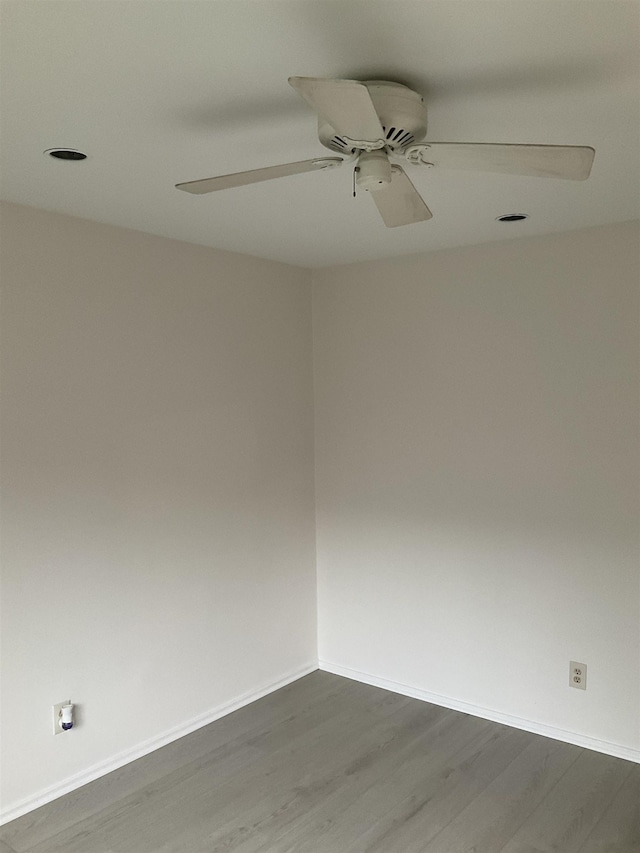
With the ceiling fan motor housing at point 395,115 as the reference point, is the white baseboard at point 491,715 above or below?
below

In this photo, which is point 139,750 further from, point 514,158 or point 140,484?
point 514,158

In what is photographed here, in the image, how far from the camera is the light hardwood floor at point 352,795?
2.44 m

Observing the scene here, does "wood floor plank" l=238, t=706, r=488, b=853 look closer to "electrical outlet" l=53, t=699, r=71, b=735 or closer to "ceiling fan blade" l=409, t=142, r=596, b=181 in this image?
"electrical outlet" l=53, t=699, r=71, b=735

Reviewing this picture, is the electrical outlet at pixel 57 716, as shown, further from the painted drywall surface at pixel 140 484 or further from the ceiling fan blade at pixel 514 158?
the ceiling fan blade at pixel 514 158

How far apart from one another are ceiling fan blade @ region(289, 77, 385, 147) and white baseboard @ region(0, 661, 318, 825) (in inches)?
103

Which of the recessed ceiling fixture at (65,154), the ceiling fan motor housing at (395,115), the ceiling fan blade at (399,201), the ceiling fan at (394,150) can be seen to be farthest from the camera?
the recessed ceiling fixture at (65,154)

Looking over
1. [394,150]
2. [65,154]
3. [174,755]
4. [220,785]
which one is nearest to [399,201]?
[394,150]

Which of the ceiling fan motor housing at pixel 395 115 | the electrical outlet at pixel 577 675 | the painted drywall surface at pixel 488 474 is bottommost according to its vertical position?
the electrical outlet at pixel 577 675

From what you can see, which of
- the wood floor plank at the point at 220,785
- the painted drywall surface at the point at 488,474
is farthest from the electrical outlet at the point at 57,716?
the painted drywall surface at the point at 488,474

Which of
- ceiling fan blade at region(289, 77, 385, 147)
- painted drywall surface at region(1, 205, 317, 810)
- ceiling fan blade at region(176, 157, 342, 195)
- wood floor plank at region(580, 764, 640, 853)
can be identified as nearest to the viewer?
ceiling fan blade at region(289, 77, 385, 147)

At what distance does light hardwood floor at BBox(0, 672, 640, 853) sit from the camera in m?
2.44

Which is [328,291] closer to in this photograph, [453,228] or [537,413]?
[453,228]

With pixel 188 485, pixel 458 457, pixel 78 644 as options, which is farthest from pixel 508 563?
pixel 78 644

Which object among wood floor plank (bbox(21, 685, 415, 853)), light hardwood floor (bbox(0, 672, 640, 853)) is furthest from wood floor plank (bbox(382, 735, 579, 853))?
wood floor plank (bbox(21, 685, 415, 853))
